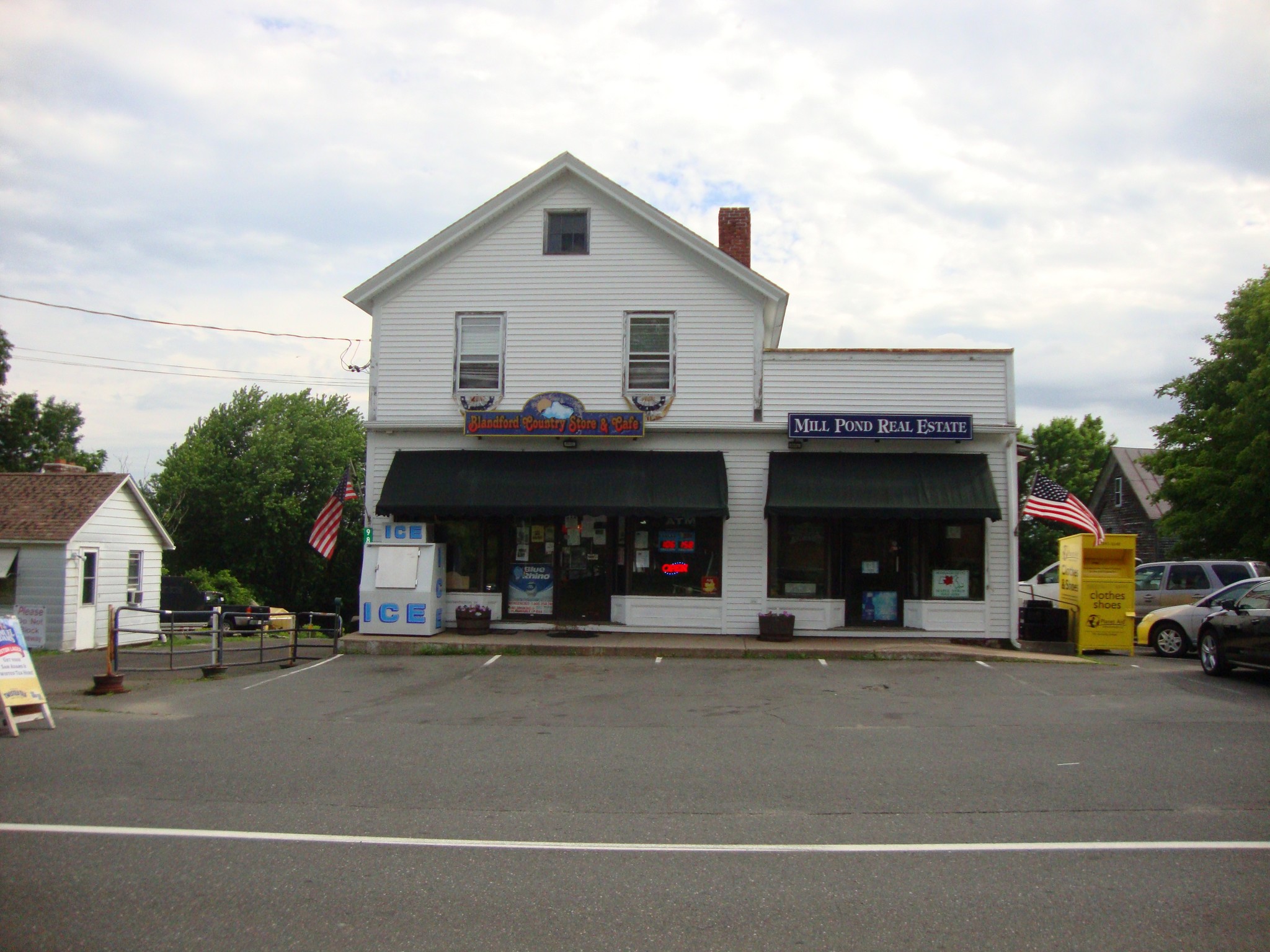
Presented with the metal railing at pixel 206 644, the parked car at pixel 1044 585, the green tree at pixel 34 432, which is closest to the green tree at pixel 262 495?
the green tree at pixel 34 432

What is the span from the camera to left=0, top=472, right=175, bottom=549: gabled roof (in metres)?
22.0

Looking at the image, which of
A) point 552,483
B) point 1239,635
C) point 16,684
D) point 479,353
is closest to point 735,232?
point 479,353

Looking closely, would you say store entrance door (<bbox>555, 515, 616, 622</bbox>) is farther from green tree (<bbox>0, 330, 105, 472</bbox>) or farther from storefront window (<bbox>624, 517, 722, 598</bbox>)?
green tree (<bbox>0, 330, 105, 472</bbox>)

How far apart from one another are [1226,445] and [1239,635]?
1826cm

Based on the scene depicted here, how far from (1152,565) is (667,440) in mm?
12193

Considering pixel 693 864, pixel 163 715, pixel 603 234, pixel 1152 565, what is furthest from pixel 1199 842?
pixel 1152 565

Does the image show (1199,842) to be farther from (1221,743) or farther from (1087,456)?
(1087,456)

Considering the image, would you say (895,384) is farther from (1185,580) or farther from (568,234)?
(1185,580)

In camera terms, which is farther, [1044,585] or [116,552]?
[1044,585]

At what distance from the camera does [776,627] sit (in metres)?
16.8

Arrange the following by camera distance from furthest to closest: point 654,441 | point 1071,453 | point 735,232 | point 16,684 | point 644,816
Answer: point 1071,453 < point 735,232 < point 654,441 < point 16,684 < point 644,816

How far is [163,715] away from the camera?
1101cm

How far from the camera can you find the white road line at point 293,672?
1352 cm

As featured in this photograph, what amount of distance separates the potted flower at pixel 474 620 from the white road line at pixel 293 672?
2244 millimetres
